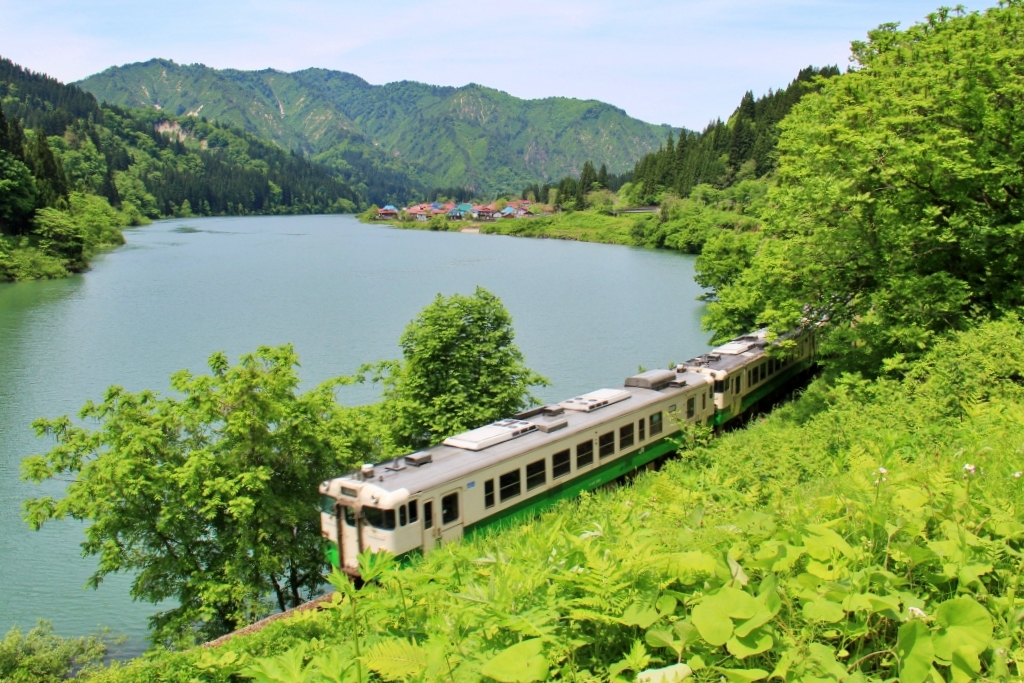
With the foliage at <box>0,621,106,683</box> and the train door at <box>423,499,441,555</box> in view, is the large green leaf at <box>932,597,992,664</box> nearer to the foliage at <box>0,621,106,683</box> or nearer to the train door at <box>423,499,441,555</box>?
the train door at <box>423,499,441,555</box>

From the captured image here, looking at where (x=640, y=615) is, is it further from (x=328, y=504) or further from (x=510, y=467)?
(x=510, y=467)

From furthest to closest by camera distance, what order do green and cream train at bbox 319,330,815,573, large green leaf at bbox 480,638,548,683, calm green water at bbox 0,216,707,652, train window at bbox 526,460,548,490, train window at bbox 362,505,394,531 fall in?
calm green water at bbox 0,216,707,652 < train window at bbox 526,460,548,490 < green and cream train at bbox 319,330,815,573 < train window at bbox 362,505,394,531 < large green leaf at bbox 480,638,548,683

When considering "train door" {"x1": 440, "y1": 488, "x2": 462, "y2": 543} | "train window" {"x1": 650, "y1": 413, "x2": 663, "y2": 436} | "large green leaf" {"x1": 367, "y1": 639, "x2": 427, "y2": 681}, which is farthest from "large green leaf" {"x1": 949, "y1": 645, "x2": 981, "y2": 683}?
"train window" {"x1": 650, "y1": 413, "x2": 663, "y2": 436}

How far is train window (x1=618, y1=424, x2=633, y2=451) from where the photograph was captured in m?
15.7

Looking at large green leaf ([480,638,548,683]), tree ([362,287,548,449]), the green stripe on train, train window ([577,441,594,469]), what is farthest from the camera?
tree ([362,287,548,449])

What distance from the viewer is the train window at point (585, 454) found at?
48.0 ft

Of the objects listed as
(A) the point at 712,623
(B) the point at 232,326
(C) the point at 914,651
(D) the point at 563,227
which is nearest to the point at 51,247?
(B) the point at 232,326

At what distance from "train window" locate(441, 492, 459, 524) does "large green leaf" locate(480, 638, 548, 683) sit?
8.70 meters

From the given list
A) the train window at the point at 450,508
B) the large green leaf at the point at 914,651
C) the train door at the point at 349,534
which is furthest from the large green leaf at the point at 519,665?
the train window at the point at 450,508

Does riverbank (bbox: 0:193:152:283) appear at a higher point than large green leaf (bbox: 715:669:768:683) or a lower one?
lower

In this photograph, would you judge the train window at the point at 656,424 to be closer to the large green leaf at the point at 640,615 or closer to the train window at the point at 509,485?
the train window at the point at 509,485

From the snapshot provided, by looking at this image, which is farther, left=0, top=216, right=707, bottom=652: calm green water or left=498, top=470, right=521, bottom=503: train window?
left=0, top=216, right=707, bottom=652: calm green water

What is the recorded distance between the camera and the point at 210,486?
11914 millimetres

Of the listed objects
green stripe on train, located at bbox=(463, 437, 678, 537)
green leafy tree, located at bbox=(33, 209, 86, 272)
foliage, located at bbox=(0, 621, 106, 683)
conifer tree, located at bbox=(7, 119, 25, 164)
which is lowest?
foliage, located at bbox=(0, 621, 106, 683)
